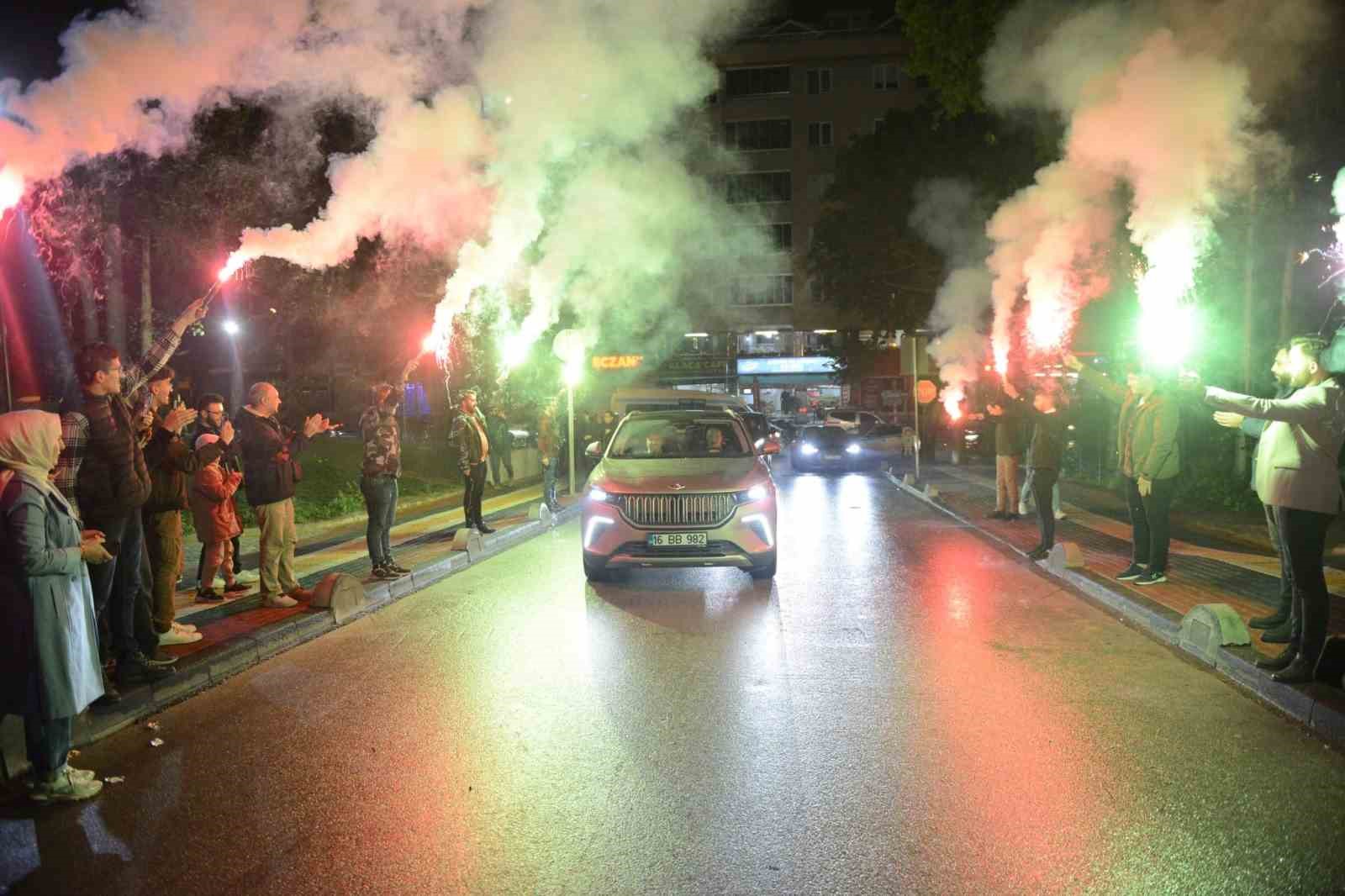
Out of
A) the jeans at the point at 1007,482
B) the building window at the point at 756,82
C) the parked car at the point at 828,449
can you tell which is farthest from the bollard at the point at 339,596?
the building window at the point at 756,82

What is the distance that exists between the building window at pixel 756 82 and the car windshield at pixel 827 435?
1494 inches

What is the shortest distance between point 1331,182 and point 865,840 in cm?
1389

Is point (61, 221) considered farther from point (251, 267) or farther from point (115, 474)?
point (115, 474)

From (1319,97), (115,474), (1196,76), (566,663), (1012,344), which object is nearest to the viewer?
(115,474)

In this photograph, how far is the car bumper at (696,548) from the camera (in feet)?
30.9

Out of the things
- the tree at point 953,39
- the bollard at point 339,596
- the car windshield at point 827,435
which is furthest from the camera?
the car windshield at point 827,435

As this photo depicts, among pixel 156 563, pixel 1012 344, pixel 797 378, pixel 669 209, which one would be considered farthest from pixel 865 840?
pixel 797 378

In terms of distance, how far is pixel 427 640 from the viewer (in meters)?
7.79

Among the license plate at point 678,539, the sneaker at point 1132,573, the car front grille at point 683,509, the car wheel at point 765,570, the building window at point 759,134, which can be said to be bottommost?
the sneaker at point 1132,573

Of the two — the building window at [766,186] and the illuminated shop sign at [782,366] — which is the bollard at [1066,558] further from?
the building window at [766,186]

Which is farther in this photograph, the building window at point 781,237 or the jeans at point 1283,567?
the building window at point 781,237

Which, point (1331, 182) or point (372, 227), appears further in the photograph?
point (372, 227)

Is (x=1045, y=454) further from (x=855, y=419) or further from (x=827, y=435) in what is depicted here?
(x=855, y=419)

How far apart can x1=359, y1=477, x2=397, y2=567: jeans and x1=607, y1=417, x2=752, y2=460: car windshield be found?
2406mm
